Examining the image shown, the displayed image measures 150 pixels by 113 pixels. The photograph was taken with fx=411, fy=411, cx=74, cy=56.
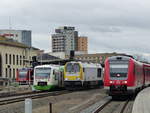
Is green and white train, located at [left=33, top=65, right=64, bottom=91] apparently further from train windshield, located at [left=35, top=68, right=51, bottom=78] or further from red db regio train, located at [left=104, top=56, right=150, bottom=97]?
red db regio train, located at [left=104, top=56, right=150, bottom=97]

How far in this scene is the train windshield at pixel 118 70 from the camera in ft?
96.3

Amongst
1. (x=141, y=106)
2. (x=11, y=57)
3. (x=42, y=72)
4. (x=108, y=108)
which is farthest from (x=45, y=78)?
(x=11, y=57)

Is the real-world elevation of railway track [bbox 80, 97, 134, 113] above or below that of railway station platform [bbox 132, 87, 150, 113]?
below

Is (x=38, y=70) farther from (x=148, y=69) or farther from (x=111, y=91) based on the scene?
(x=111, y=91)

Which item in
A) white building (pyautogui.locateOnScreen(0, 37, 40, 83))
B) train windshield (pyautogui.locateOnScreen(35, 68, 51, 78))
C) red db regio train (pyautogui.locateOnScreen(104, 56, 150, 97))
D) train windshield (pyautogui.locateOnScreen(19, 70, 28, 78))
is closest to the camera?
red db regio train (pyautogui.locateOnScreen(104, 56, 150, 97))

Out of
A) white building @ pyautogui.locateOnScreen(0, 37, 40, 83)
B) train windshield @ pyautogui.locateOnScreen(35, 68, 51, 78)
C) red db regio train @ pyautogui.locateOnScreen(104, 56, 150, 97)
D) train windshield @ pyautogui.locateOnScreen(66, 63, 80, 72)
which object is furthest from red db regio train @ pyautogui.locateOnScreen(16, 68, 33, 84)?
red db regio train @ pyautogui.locateOnScreen(104, 56, 150, 97)

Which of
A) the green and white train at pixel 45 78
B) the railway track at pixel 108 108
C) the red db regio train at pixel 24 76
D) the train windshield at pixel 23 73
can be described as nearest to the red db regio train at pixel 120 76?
the railway track at pixel 108 108

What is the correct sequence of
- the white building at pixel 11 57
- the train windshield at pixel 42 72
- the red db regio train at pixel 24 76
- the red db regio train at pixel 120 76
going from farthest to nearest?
1. the white building at pixel 11 57
2. the red db regio train at pixel 24 76
3. the train windshield at pixel 42 72
4. the red db regio train at pixel 120 76

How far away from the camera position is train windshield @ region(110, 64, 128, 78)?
96.3 feet

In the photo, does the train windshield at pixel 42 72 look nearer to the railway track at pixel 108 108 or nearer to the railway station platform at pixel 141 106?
the railway track at pixel 108 108

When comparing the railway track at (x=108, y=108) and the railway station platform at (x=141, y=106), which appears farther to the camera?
the railway track at (x=108, y=108)

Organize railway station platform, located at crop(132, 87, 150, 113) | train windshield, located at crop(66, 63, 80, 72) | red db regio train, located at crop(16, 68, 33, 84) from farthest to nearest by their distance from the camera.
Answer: red db regio train, located at crop(16, 68, 33, 84)
train windshield, located at crop(66, 63, 80, 72)
railway station platform, located at crop(132, 87, 150, 113)

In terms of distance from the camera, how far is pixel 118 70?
97.0 feet

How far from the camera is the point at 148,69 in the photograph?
43.8 meters
